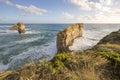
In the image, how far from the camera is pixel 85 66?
198 inches

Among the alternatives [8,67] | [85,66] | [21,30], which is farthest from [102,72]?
[21,30]

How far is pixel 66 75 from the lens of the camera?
4598 millimetres

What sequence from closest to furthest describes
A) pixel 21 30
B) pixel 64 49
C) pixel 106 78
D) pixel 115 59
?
pixel 106 78, pixel 115 59, pixel 64 49, pixel 21 30

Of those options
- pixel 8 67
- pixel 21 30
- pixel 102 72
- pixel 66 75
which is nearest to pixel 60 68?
pixel 66 75

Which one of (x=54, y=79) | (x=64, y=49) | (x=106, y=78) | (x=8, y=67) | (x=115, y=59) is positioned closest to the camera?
(x=54, y=79)

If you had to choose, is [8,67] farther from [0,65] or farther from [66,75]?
[66,75]

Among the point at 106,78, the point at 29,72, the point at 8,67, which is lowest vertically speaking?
the point at 8,67

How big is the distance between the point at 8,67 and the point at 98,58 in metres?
14.3

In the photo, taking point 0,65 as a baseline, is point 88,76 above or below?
above

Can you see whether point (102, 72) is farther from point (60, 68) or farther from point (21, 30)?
point (21, 30)

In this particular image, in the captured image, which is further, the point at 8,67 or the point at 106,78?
the point at 8,67

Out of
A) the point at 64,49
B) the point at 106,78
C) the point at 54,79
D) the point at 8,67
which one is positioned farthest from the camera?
the point at 64,49

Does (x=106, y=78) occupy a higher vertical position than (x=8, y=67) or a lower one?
higher

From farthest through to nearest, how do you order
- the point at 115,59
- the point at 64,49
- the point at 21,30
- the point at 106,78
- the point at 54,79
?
the point at 21,30 → the point at 64,49 → the point at 115,59 → the point at 106,78 → the point at 54,79
